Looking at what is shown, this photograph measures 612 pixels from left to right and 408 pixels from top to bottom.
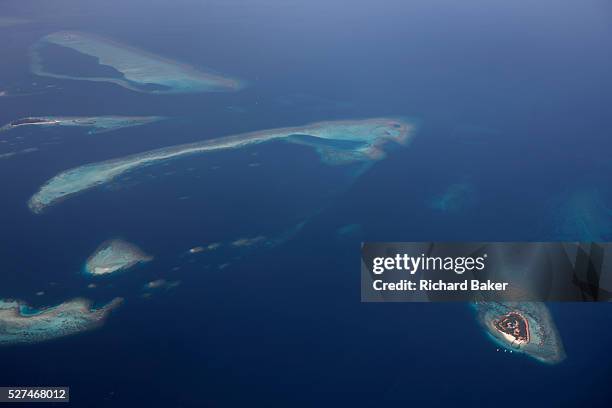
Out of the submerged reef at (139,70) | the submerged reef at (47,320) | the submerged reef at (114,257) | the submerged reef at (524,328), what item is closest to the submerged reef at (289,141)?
the submerged reef at (114,257)

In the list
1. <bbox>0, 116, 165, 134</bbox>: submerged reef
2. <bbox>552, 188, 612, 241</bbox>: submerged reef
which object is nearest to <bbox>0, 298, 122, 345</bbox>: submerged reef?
<bbox>0, 116, 165, 134</bbox>: submerged reef

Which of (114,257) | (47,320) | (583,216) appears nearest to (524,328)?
(583,216)

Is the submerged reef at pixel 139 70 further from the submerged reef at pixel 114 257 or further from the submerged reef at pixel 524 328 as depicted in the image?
the submerged reef at pixel 524 328

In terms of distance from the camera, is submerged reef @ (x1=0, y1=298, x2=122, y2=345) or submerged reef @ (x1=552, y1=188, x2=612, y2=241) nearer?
submerged reef @ (x1=0, y1=298, x2=122, y2=345)

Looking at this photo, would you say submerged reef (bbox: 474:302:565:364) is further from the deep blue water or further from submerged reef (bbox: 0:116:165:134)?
submerged reef (bbox: 0:116:165:134)

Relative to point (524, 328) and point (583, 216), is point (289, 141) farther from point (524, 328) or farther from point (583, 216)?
point (524, 328)

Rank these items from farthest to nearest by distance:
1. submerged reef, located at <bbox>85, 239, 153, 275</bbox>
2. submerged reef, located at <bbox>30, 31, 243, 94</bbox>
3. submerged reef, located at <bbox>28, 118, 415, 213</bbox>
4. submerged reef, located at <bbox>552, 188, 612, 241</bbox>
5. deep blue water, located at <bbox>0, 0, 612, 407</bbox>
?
submerged reef, located at <bbox>30, 31, 243, 94</bbox> < submerged reef, located at <bbox>28, 118, 415, 213</bbox> < submerged reef, located at <bbox>552, 188, 612, 241</bbox> < submerged reef, located at <bbox>85, 239, 153, 275</bbox> < deep blue water, located at <bbox>0, 0, 612, 407</bbox>
